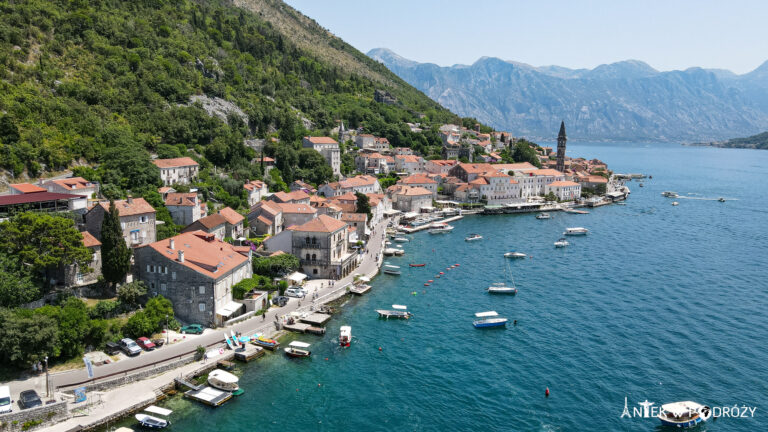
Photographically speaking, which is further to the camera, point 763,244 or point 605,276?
point 763,244

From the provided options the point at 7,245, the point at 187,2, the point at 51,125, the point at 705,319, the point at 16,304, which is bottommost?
the point at 705,319

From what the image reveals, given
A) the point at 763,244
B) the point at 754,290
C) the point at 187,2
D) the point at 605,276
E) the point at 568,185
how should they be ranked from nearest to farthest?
1. the point at 754,290
2. the point at 605,276
3. the point at 763,244
4. the point at 568,185
5. the point at 187,2

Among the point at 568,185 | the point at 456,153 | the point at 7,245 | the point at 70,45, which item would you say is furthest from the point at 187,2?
the point at 7,245

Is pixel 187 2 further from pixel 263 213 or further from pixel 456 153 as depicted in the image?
pixel 263 213

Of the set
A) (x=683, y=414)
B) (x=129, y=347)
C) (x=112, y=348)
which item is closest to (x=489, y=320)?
(x=683, y=414)

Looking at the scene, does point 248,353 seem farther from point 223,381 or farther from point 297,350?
point 223,381

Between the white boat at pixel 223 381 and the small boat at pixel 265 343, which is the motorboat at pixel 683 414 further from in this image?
the white boat at pixel 223 381

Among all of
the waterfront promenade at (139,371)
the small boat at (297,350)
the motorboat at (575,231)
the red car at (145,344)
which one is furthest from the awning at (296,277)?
the motorboat at (575,231)
